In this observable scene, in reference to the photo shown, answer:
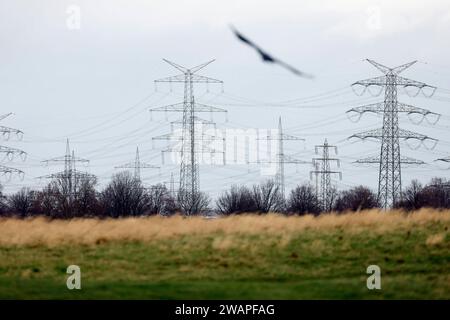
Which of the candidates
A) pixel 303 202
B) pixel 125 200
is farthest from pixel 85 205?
pixel 303 202

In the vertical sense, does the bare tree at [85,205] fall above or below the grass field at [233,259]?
above

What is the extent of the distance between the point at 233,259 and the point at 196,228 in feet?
25.7

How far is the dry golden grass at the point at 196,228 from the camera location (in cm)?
2556

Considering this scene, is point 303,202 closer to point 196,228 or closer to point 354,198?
point 354,198

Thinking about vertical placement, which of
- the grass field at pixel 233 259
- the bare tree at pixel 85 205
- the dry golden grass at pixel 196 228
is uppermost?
the bare tree at pixel 85 205

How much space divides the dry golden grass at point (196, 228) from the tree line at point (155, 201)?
1661 cm

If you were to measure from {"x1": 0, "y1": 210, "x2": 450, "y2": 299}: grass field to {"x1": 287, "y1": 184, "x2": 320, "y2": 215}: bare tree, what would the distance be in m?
40.3

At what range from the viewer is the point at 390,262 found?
2002 centimetres

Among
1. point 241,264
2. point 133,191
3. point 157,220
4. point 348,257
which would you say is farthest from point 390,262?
point 133,191

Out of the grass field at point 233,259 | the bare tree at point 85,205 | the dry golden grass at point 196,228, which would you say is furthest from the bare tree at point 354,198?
the grass field at point 233,259

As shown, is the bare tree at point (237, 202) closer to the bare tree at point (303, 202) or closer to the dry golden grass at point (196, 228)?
the bare tree at point (303, 202)

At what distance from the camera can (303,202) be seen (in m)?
77.9

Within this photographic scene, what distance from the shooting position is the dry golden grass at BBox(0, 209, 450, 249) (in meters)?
25.6

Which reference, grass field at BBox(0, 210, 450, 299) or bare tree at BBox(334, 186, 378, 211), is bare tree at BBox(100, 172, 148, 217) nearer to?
bare tree at BBox(334, 186, 378, 211)
